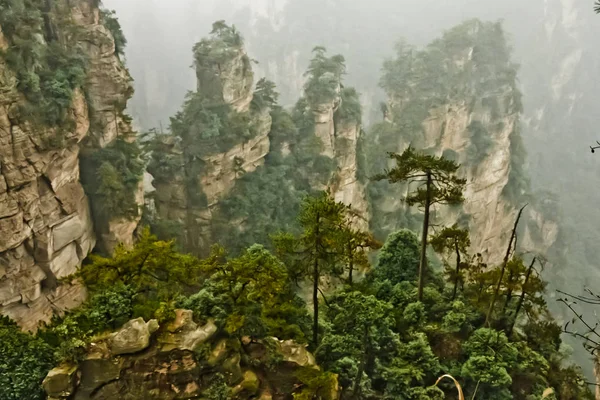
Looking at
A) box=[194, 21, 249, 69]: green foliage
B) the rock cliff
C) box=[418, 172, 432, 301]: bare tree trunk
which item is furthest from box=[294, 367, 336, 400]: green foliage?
box=[194, 21, 249, 69]: green foliage

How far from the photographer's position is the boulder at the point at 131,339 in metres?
10.9

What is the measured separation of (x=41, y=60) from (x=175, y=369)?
1364 centimetres

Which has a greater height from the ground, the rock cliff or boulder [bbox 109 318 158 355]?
the rock cliff

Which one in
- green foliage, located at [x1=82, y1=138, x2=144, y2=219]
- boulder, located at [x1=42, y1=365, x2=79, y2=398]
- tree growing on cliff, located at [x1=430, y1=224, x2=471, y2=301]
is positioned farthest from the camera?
green foliage, located at [x1=82, y1=138, x2=144, y2=219]

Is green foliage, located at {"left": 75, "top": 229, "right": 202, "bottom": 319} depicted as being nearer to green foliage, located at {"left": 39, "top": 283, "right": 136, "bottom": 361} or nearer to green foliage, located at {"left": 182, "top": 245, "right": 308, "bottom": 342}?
green foliage, located at {"left": 39, "top": 283, "right": 136, "bottom": 361}

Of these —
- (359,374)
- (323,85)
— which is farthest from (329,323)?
(323,85)

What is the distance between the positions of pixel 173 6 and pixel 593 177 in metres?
66.5

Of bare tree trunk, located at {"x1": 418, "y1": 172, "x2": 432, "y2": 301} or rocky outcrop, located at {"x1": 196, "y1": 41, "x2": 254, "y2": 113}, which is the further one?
rocky outcrop, located at {"x1": 196, "y1": 41, "x2": 254, "y2": 113}

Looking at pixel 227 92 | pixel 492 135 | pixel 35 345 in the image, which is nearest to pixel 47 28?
pixel 227 92

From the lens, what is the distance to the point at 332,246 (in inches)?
470

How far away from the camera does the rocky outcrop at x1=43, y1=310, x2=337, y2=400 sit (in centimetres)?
1073

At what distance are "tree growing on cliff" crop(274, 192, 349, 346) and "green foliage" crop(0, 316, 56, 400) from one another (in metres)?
6.00

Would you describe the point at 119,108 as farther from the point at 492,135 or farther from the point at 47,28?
the point at 492,135

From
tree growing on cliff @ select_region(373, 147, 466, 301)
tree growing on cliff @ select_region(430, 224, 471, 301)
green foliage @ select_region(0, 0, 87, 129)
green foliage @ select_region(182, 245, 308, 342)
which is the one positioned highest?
green foliage @ select_region(0, 0, 87, 129)
